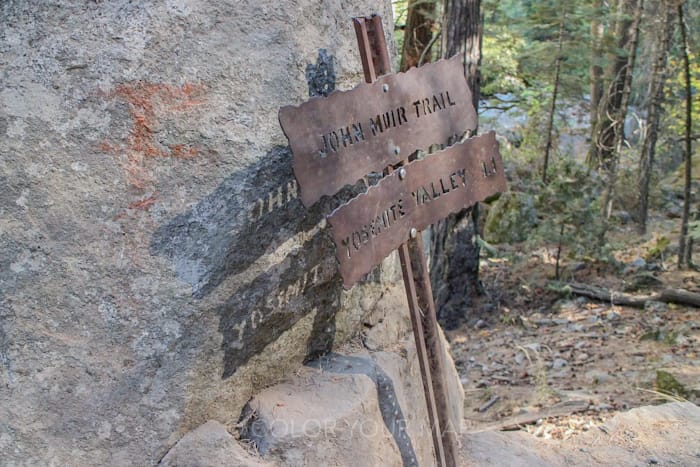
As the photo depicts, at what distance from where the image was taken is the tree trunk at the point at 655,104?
844 centimetres

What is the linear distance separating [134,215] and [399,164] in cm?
100

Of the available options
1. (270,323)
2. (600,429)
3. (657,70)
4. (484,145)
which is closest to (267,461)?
(270,323)

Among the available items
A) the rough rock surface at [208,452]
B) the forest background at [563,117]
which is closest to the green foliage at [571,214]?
the forest background at [563,117]

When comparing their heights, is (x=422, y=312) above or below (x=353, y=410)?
above

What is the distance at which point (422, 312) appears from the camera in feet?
9.41

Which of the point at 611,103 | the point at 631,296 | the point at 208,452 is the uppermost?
the point at 208,452

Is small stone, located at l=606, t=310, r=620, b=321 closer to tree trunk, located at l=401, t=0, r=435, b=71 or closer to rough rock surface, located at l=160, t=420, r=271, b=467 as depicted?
tree trunk, located at l=401, t=0, r=435, b=71

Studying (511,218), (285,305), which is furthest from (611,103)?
(285,305)

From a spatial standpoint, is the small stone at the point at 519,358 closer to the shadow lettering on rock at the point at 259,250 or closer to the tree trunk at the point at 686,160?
the tree trunk at the point at 686,160

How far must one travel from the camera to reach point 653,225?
32.7 ft

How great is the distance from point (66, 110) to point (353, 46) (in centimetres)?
128

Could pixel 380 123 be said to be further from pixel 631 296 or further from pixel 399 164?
pixel 631 296

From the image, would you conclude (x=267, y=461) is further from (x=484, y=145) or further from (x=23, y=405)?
(x=484, y=145)

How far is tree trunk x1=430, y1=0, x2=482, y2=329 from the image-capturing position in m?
6.38
